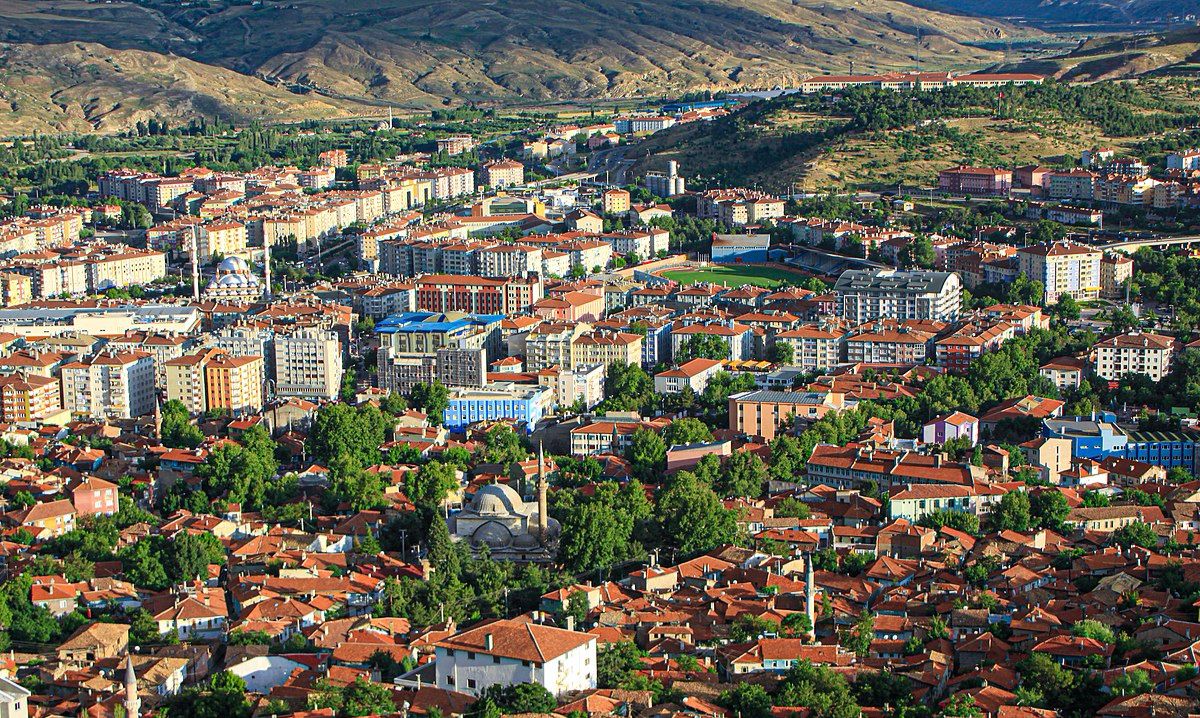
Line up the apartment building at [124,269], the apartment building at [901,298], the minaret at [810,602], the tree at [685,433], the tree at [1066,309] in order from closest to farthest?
1. the minaret at [810,602]
2. the tree at [685,433]
3. the tree at [1066,309]
4. the apartment building at [901,298]
5. the apartment building at [124,269]

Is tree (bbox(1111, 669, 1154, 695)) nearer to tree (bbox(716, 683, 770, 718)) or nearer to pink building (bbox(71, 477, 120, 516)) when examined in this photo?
tree (bbox(716, 683, 770, 718))

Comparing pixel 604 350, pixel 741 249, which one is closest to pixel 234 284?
pixel 604 350

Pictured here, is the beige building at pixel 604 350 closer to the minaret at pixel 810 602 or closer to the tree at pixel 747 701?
the minaret at pixel 810 602

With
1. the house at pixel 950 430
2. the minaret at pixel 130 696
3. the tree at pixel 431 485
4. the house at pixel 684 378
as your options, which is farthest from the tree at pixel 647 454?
the minaret at pixel 130 696

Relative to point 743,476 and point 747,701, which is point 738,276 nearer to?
point 743,476

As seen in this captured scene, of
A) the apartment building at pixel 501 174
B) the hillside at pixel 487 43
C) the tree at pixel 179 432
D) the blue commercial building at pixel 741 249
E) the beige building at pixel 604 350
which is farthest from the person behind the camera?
the hillside at pixel 487 43

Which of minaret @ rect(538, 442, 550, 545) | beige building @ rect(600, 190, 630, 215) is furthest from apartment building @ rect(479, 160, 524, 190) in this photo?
minaret @ rect(538, 442, 550, 545)
